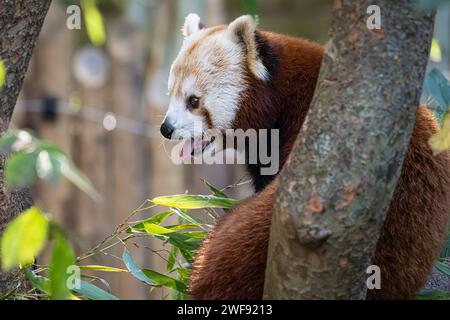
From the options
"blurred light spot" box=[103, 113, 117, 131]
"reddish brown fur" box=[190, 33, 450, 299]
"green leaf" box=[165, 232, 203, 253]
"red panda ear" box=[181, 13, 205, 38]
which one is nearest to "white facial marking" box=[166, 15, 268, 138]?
"red panda ear" box=[181, 13, 205, 38]

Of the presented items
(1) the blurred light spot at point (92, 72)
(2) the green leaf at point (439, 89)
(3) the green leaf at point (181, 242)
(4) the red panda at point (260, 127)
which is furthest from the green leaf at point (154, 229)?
(1) the blurred light spot at point (92, 72)

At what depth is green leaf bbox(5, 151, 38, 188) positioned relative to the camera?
1.49 meters

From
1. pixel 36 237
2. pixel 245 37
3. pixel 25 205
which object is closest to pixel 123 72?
pixel 245 37

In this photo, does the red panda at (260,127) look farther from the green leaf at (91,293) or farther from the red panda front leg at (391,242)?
the green leaf at (91,293)

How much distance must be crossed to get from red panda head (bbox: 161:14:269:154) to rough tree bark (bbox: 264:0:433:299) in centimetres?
158

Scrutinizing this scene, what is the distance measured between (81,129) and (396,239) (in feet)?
21.2

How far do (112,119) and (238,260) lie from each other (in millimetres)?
5692

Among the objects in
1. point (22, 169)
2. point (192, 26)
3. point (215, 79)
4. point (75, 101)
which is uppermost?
point (192, 26)

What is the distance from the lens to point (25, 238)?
5.21ft

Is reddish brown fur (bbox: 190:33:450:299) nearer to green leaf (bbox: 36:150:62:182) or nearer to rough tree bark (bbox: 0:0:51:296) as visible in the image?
rough tree bark (bbox: 0:0:51:296)

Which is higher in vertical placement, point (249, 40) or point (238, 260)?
point (249, 40)

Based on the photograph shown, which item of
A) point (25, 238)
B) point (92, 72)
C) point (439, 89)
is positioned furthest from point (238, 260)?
point (92, 72)

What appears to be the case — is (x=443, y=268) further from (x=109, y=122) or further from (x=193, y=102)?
(x=109, y=122)
